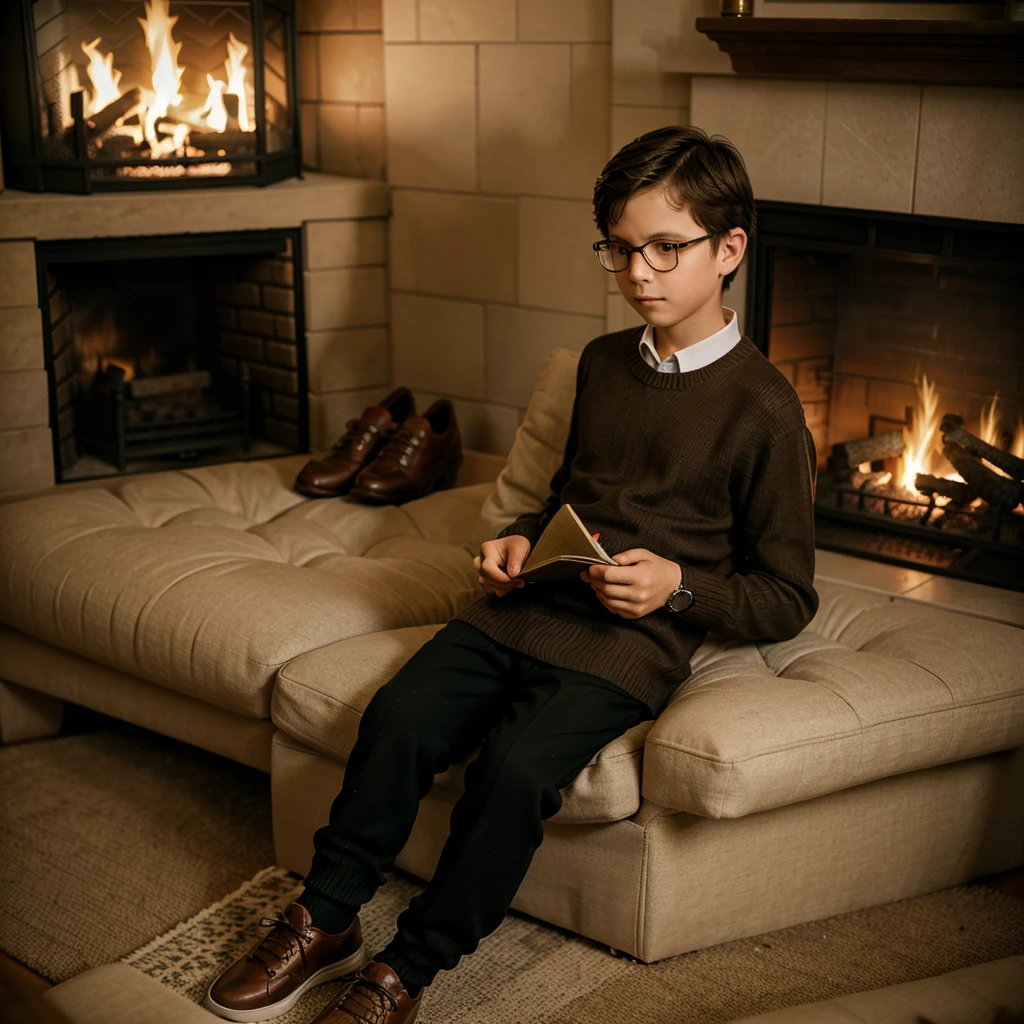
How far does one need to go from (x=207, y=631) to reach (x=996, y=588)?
53.2 inches

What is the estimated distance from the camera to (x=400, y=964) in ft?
5.20

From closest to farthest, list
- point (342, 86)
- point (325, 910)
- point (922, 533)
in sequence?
point (325, 910), point (922, 533), point (342, 86)

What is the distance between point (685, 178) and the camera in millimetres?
1730

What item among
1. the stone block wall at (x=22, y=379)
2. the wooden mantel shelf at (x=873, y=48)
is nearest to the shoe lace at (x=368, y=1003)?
the wooden mantel shelf at (x=873, y=48)

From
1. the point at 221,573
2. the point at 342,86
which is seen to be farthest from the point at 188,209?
the point at 221,573

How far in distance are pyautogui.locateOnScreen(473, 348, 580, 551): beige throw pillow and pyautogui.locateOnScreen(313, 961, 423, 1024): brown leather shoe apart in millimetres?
846

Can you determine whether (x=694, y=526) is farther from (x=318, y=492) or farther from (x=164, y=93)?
(x=164, y=93)

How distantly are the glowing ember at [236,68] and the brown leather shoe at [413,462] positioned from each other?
93 cm

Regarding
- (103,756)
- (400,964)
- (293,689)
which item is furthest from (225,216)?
(400,964)

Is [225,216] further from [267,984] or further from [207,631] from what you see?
[267,984]

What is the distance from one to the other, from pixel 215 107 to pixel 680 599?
192cm

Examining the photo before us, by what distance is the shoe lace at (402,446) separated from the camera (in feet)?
8.61

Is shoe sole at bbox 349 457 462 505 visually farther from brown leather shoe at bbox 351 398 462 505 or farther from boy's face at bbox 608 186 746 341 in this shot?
boy's face at bbox 608 186 746 341

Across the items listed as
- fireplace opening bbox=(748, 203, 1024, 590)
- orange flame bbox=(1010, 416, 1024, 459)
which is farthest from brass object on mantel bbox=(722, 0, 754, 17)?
orange flame bbox=(1010, 416, 1024, 459)
